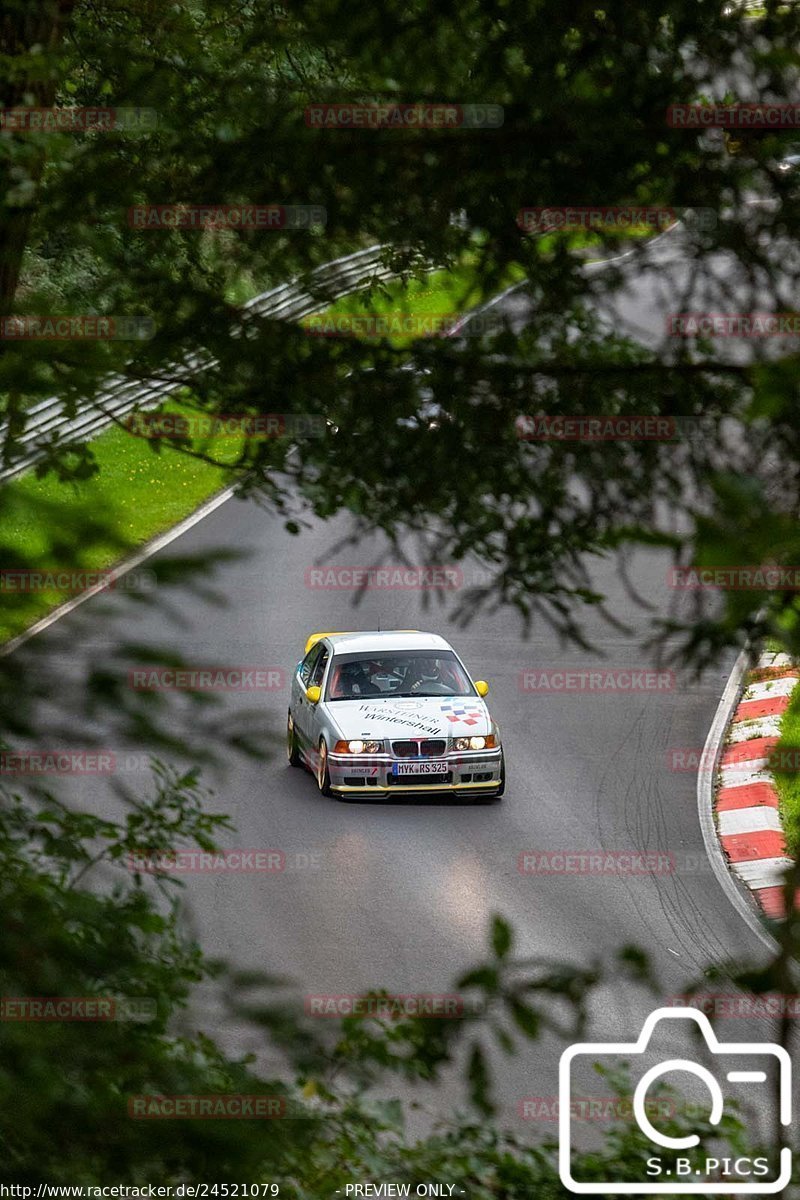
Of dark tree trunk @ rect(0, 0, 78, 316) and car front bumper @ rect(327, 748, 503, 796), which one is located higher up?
dark tree trunk @ rect(0, 0, 78, 316)

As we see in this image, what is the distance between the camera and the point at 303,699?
14148 millimetres

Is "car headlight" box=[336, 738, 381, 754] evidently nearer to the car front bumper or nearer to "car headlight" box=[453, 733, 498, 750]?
the car front bumper

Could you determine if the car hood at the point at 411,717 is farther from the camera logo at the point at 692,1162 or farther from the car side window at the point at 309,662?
the camera logo at the point at 692,1162

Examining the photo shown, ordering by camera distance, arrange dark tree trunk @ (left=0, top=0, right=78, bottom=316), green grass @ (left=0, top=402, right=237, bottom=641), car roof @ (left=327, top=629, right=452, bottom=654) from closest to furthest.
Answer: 1. green grass @ (left=0, top=402, right=237, bottom=641)
2. dark tree trunk @ (left=0, top=0, right=78, bottom=316)
3. car roof @ (left=327, top=629, right=452, bottom=654)

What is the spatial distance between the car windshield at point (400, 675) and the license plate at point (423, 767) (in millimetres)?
847

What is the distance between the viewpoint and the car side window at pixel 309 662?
14.3 meters

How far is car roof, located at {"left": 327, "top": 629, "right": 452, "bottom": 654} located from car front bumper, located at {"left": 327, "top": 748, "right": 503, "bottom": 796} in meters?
1.33

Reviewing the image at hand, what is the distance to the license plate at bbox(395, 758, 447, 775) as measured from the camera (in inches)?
514

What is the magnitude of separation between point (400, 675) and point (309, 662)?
1.13m

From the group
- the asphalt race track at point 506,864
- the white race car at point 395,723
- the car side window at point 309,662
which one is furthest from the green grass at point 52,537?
the car side window at point 309,662

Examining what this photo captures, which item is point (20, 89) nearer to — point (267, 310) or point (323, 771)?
point (267, 310)

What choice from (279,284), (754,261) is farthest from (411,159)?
(754,261)

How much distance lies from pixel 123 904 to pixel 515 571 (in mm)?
1532

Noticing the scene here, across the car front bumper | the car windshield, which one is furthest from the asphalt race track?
the car windshield
